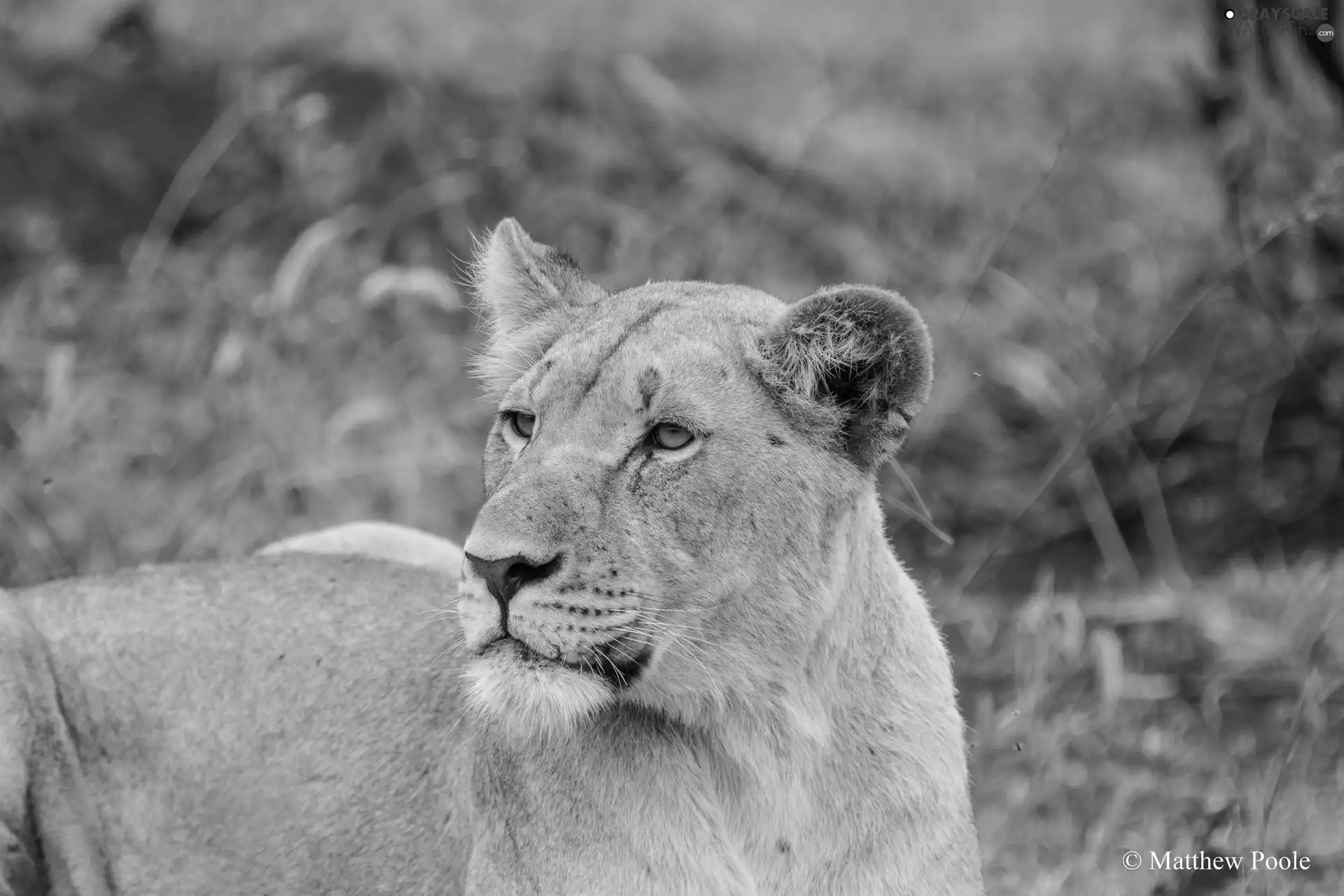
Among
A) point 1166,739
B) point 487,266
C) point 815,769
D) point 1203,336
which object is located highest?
point 487,266

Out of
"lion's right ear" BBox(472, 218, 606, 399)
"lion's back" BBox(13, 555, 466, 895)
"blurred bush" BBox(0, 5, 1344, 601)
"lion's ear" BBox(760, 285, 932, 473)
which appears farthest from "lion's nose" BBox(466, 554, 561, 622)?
"blurred bush" BBox(0, 5, 1344, 601)

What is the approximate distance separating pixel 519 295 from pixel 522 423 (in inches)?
22.7

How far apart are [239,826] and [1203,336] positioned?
640 centimetres

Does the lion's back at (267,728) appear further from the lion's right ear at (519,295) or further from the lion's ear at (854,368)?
the lion's ear at (854,368)

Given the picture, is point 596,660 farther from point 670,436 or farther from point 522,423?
point 522,423

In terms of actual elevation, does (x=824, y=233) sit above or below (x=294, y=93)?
below

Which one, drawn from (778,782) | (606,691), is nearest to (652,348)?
(606,691)

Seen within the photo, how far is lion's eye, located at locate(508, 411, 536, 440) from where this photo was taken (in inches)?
147

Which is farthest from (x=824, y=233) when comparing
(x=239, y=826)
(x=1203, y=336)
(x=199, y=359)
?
(x=239, y=826)

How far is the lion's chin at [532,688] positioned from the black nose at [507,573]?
100mm

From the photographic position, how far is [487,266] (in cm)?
426

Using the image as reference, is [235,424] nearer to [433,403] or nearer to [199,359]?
[199,359]

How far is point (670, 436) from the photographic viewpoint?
345cm

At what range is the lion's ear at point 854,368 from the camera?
346 cm
